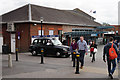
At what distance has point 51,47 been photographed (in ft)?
56.2

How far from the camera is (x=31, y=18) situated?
2395cm

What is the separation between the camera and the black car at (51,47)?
1658cm

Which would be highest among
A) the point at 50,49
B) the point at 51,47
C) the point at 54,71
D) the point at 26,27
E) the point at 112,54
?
the point at 26,27

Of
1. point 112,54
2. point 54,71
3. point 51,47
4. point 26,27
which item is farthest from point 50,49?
point 112,54

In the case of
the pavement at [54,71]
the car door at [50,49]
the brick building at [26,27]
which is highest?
the brick building at [26,27]

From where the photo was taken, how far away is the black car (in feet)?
54.4

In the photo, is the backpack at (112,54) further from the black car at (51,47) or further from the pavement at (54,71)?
the black car at (51,47)

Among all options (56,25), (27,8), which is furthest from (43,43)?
(27,8)

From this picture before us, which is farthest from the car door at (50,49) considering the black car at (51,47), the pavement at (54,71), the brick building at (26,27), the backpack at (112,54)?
the backpack at (112,54)

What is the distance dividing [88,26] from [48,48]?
1968 centimetres

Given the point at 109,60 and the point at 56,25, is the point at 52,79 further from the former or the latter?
the point at 56,25

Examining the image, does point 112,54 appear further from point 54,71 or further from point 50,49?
point 50,49

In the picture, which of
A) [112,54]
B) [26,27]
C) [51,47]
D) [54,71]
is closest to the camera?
→ [112,54]

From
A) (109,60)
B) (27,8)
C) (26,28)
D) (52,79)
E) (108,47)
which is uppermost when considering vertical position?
(27,8)
